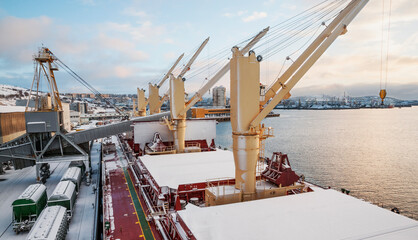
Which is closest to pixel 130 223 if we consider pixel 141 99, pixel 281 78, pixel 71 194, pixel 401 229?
pixel 71 194

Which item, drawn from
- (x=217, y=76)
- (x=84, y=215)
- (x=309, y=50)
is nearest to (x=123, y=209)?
(x=84, y=215)

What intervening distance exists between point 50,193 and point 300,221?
82.8 feet

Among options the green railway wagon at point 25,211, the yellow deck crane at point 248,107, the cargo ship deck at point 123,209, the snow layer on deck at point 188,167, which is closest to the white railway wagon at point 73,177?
the cargo ship deck at point 123,209

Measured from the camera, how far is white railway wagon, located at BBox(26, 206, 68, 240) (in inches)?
584

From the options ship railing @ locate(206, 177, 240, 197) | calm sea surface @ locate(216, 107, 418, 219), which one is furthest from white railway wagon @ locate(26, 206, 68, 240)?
calm sea surface @ locate(216, 107, 418, 219)

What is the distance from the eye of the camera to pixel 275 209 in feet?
45.4

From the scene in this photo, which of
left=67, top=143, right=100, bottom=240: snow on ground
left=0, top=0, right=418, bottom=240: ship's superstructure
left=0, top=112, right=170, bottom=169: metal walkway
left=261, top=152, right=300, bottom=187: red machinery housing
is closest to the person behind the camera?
left=0, top=0, right=418, bottom=240: ship's superstructure

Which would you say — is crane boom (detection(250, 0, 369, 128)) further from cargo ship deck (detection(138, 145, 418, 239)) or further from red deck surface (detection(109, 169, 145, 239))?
red deck surface (detection(109, 169, 145, 239))

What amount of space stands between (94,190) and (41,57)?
17555 mm

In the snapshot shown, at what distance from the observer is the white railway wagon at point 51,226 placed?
1484 centimetres

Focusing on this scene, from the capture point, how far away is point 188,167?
23719mm

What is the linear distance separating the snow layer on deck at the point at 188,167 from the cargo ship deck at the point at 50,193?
5986 millimetres

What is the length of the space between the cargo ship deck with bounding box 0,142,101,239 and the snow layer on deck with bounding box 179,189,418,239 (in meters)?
10.2

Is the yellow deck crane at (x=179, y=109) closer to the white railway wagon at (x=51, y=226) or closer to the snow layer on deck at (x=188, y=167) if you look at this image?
the snow layer on deck at (x=188, y=167)
